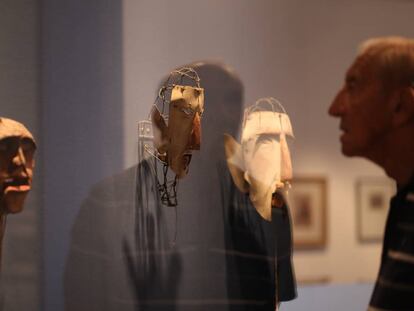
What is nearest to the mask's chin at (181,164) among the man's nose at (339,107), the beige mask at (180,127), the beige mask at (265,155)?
the beige mask at (180,127)

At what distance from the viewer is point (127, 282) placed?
2205mm

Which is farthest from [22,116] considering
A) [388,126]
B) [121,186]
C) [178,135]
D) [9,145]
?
[388,126]

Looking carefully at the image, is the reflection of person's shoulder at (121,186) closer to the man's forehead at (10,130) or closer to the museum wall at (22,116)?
the museum wall at (22,116)

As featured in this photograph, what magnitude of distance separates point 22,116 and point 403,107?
52.6 inches

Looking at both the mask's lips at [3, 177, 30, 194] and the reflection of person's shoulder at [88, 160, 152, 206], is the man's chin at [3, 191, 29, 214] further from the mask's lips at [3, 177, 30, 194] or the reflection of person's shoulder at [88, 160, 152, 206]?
the reflection of person's shoulder at [88, 160, 152, 206]

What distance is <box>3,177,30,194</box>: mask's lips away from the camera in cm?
180

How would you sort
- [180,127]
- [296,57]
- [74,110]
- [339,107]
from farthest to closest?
[296,57]
[74,110]
[180,127]
[339,107]

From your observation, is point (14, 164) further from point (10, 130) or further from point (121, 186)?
point (121, 186)

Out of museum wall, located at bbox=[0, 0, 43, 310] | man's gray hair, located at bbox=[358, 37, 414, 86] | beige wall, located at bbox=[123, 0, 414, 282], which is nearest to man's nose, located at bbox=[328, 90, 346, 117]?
man's gray hair, located at bbox=[358, 37, 414, 86]

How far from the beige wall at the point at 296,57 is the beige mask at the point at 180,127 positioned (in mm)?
161

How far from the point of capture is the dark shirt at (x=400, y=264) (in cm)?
124

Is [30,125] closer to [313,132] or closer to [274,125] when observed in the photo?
[274,125]

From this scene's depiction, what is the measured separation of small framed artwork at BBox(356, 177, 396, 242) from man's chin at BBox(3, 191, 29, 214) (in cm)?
126

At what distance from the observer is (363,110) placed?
134 centimetres
